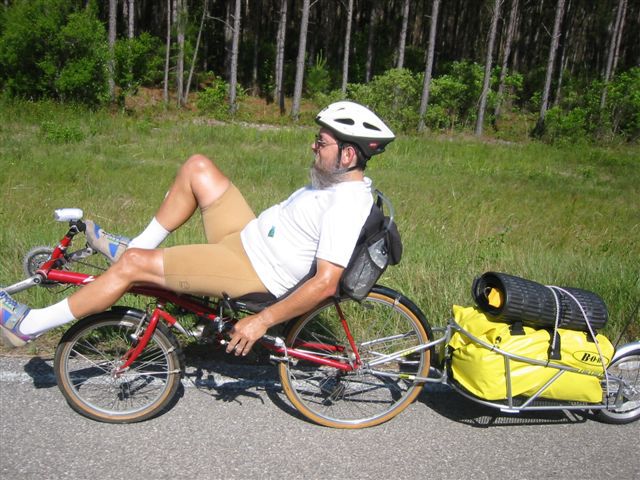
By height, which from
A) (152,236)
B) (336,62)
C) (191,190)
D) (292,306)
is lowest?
(292,306)

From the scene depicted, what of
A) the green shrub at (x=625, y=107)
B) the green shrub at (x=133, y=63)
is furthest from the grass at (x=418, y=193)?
the green shrub at (x=625, y=107)

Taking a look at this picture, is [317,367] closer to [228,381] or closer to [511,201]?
[228,381]

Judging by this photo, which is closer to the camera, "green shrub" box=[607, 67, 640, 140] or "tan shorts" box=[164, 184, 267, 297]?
"tan shorts" box=[164, 184, 267, 297]

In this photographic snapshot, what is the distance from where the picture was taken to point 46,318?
2.87 m

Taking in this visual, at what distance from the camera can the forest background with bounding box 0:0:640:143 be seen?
70.7 ft

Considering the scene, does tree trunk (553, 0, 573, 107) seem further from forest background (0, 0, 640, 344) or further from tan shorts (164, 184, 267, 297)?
tan shorts (164, 184, 267, 297)

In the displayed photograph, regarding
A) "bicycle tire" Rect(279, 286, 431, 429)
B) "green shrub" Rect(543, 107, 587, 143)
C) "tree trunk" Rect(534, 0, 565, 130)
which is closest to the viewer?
"bicycle tire" Rect(279, 286, 431, 429)

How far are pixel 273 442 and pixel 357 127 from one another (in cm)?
160

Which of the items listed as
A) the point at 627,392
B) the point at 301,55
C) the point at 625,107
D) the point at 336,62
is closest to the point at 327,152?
the point at 627,392

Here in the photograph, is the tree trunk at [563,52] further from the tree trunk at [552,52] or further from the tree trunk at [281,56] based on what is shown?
the tree trunk at [281,56]

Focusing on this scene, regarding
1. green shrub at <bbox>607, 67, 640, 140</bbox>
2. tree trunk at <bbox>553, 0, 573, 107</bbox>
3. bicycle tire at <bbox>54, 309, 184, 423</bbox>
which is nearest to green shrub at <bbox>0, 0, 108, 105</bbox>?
bicycle tire at <bbox>54, 309, 184, 423</bbox>

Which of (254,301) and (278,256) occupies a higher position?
(278,256)

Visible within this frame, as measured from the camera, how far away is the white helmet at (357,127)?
297cm

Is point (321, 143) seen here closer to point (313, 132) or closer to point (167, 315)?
point (167, 315)
